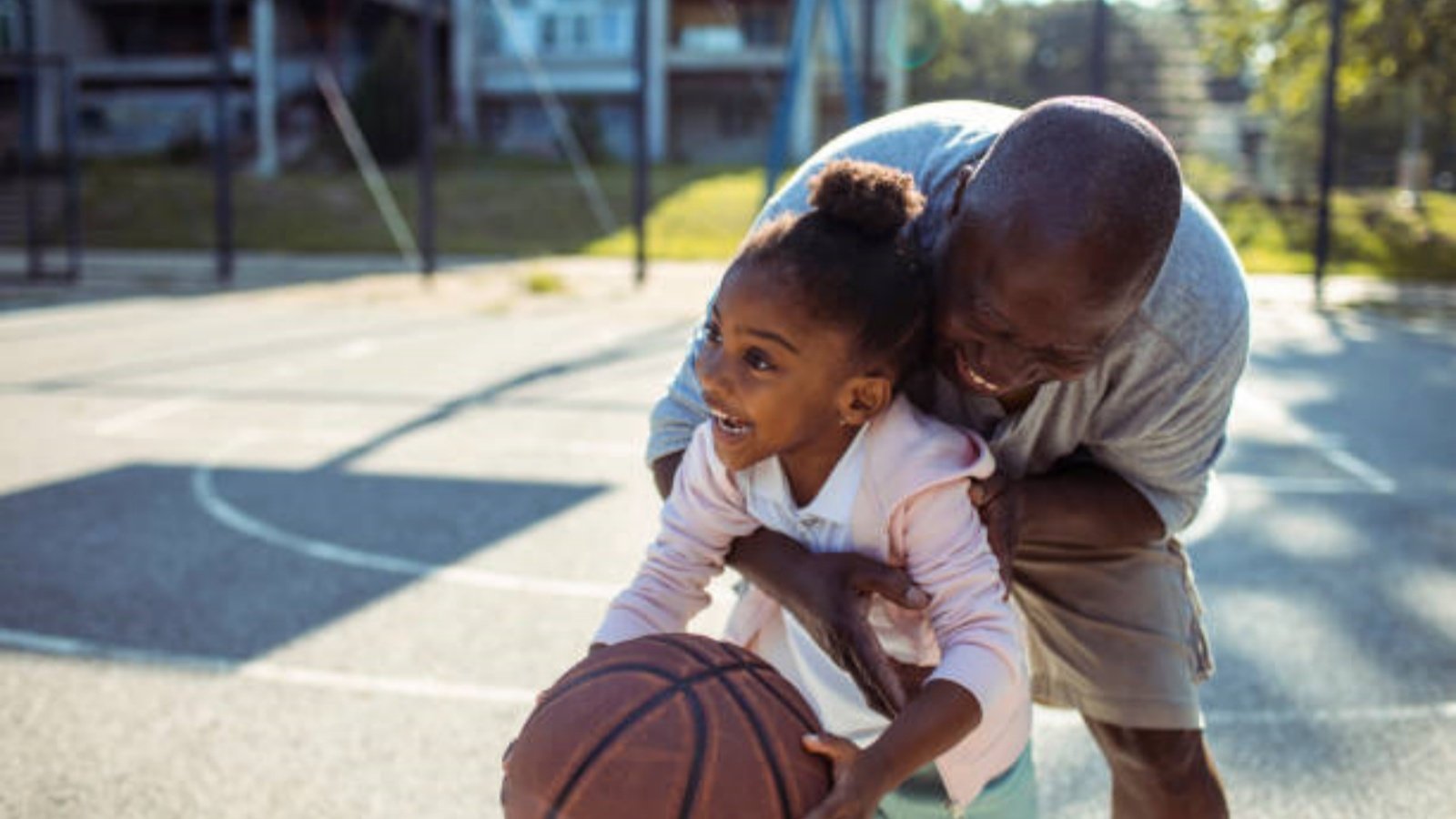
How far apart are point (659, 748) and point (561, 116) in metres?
33.6

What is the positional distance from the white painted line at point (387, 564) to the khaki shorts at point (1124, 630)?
2.49 meters

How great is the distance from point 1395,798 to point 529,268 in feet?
53.9

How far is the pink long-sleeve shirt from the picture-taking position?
1.88m

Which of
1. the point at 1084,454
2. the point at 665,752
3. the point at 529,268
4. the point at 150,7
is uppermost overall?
the point at 150,7

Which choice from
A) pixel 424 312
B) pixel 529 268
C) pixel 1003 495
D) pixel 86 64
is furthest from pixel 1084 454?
pixel 86 64

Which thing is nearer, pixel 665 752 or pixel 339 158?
pixel 665 752

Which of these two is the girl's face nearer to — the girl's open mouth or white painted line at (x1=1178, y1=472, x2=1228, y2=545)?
the girl's open mouth

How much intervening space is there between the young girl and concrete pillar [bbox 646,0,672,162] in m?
33.6

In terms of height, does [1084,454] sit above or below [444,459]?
above

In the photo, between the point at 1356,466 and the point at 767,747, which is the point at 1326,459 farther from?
the point at 767,747

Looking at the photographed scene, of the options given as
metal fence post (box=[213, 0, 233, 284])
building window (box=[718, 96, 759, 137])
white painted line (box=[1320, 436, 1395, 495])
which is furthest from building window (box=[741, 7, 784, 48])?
white painted line (box=[1320, 436, 1395, 495])

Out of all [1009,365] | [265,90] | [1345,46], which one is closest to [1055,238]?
[1009,365]

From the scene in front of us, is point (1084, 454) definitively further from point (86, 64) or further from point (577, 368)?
point (86, 64)

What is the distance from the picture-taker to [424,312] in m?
13.7
